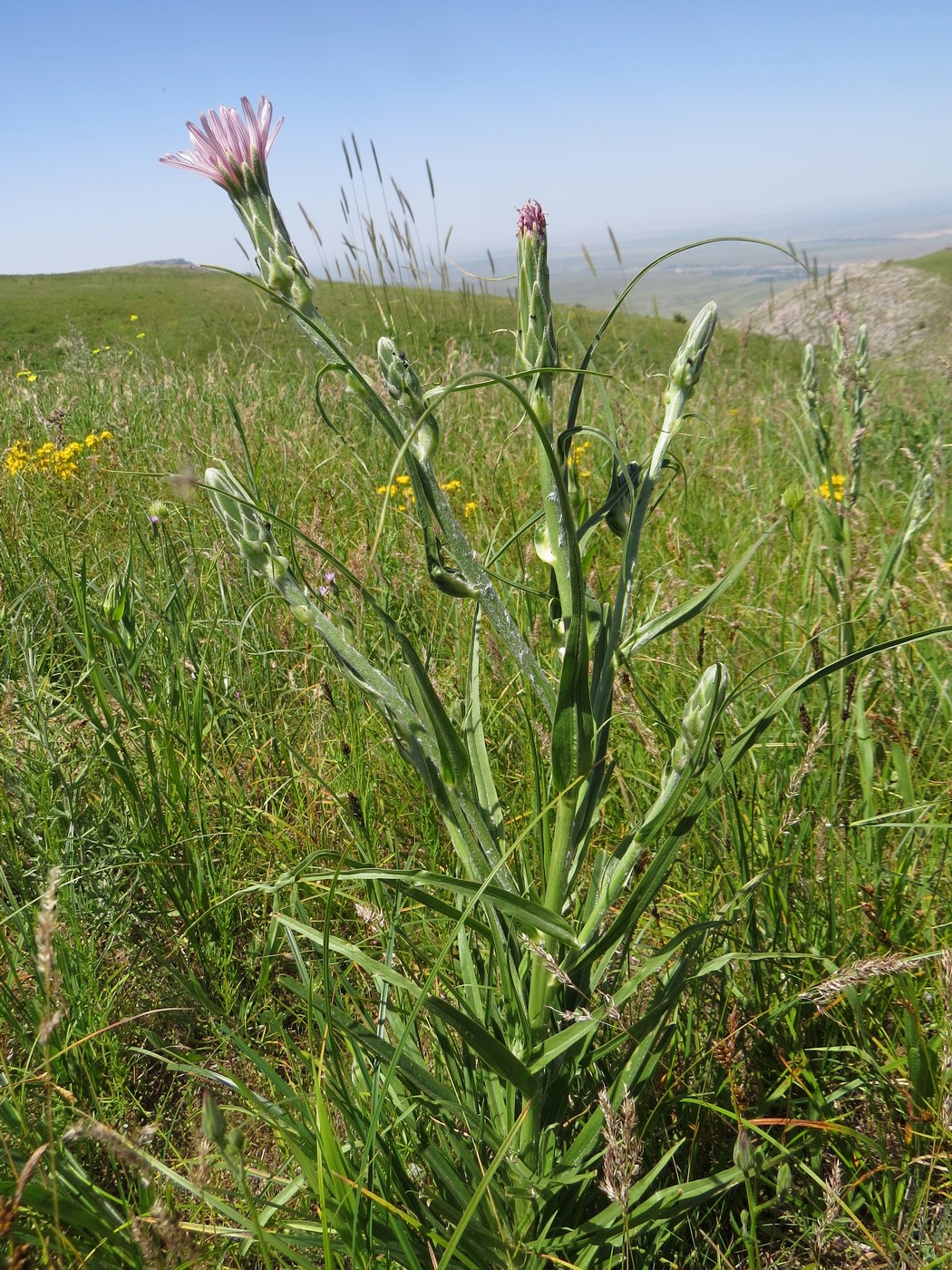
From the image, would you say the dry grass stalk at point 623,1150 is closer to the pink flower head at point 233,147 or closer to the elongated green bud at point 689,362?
the elongated green bud at point 689,362

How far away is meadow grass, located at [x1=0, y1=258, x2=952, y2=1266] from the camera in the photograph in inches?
38.1

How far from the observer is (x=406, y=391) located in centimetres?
82

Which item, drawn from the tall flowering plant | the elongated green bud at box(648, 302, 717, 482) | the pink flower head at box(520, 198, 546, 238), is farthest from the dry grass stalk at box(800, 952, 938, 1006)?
the pink flower head at box(520, 198, 546, 238)

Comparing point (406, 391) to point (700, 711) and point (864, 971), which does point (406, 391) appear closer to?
point (700, 711)

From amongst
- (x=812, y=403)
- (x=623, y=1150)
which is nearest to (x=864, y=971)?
(x=623, y=1150)

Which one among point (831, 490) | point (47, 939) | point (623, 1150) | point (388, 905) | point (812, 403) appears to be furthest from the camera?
point (812, 403)

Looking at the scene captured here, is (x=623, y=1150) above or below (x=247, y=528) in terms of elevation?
below

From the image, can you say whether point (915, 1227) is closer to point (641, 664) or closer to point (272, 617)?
point (641, 664)

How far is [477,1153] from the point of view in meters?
1.05

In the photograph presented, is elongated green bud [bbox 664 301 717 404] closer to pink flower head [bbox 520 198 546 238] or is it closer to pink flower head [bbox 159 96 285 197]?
pink flower head [bbox 520 198 546 238]

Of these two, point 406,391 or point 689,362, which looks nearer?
point 406,391

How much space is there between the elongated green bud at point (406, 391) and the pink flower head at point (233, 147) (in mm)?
227

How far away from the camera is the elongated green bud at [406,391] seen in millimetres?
807

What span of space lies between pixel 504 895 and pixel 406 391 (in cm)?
52
